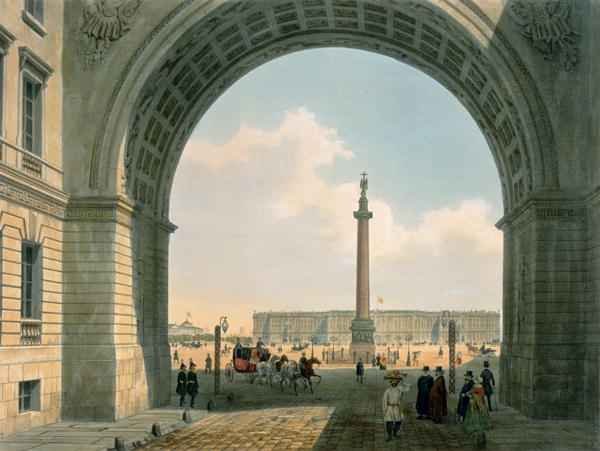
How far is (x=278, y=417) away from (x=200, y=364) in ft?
240

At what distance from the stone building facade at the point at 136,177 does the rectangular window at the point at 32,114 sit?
0.07 meters

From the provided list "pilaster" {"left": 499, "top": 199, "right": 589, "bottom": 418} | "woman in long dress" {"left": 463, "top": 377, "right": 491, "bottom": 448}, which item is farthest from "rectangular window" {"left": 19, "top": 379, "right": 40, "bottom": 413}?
"pilaster" {"left": 499, "top": 199, "right": 589, "bottom": 418}

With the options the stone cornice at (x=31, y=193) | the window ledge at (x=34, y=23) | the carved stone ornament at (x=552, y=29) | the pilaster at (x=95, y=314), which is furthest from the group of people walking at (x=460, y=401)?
the window ledge at (x=34, y=23)

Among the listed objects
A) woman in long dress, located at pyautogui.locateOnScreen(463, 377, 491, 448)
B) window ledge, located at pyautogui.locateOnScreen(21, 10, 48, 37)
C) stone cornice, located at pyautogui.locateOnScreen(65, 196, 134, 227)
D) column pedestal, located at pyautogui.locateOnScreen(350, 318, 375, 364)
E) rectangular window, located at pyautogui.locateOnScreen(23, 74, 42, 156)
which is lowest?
column pedestal, located at pyautogui.locateOnScreen(350, 318, 375, 364)

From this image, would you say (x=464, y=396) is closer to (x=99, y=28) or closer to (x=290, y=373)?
(x=99, y=28)

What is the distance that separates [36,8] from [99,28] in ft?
8.28

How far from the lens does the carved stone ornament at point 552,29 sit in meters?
32.2

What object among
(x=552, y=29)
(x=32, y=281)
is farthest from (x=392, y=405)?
(x=552, y=29)

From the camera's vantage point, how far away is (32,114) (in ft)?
100

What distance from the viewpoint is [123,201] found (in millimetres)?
32250

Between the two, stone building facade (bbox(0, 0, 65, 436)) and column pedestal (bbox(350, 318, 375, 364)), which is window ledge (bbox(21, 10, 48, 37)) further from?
column pedestal (bbox(350, 318, 375, 364))

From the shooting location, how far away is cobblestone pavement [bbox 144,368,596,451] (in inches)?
991

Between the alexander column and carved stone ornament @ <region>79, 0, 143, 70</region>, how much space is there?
55512 mm

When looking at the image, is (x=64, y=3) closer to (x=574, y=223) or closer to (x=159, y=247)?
(x=159, y=247)
